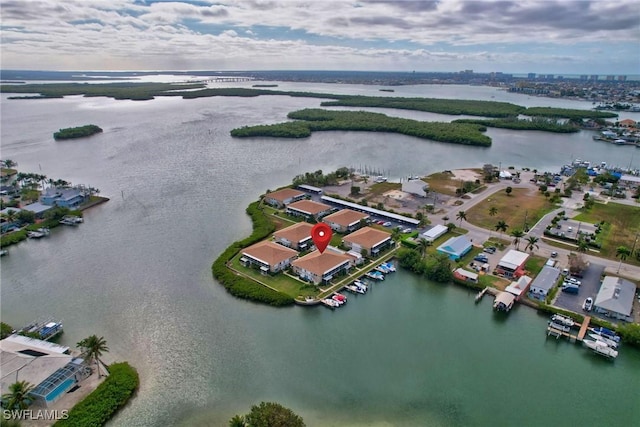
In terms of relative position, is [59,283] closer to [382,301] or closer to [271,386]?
[271,386]

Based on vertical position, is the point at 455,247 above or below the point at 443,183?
above

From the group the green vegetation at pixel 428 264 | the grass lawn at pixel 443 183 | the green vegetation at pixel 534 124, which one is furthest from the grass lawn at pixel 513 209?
the green vegetation at pixel 534 124

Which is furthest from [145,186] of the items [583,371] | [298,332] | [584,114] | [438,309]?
[584,114]

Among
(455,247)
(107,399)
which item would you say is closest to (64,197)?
(107,399)

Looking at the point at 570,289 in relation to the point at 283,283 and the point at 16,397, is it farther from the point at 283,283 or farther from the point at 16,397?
the point at 16,397

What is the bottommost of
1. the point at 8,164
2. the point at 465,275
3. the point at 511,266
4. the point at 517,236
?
the point at 8,164

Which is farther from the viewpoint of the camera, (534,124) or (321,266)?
(534,124)

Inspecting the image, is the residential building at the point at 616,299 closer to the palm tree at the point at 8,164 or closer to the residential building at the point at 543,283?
the residential building at the point at 543,283
